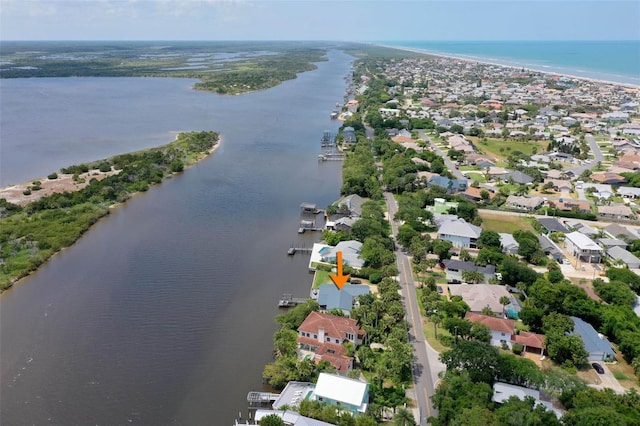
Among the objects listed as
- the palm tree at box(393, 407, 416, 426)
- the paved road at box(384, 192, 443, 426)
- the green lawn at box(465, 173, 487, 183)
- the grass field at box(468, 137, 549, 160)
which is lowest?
the grass field at box(468, 137, 549, 160)

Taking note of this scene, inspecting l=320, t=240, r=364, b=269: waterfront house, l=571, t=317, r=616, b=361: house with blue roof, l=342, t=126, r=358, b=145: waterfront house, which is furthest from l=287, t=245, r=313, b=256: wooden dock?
l=342, t=126, r=358, b=145: waterfront house

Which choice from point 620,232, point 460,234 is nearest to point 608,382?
point 460,234

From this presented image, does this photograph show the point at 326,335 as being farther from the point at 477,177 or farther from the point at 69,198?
the point at 477,177

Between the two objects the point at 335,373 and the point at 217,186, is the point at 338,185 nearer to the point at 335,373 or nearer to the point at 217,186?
the point at 217,186

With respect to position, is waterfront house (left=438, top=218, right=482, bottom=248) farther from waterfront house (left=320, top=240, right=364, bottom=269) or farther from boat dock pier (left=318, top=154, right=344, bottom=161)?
boat dock pier (left=318, top=154, right=344, bottom=161)


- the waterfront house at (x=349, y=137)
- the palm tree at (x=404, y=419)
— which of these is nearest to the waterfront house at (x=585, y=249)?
the palm tree at (x=404, y=419)

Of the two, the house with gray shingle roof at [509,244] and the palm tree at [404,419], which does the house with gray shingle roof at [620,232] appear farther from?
the palm tree at [404,419]

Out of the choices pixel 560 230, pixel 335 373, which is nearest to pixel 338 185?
pixel 560 230
